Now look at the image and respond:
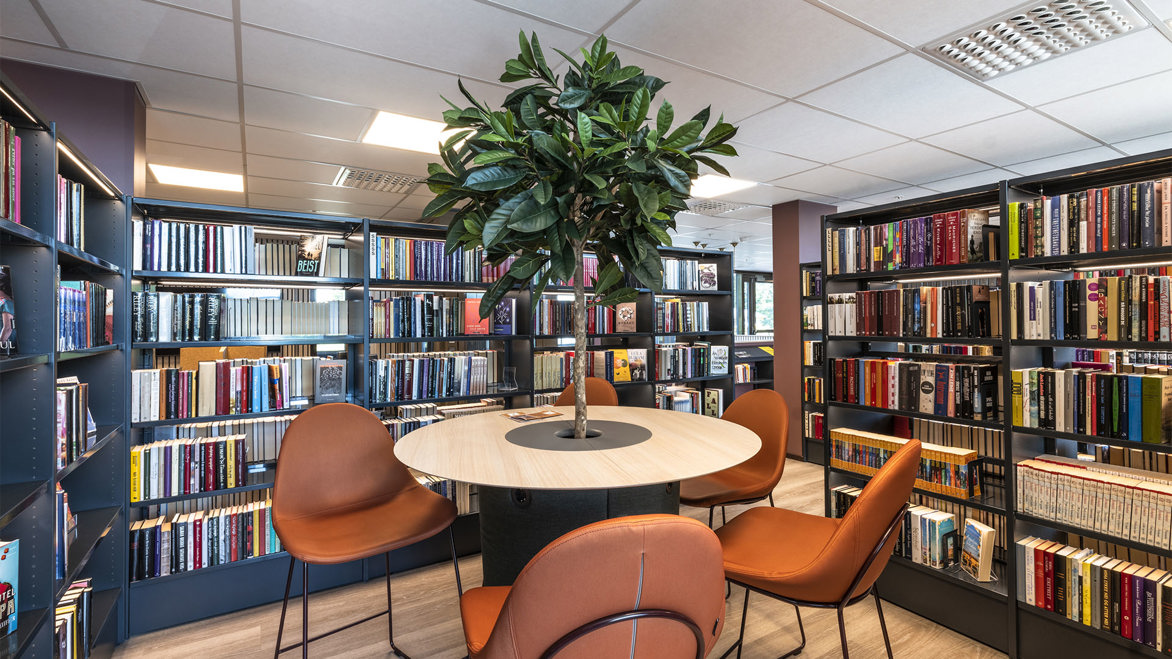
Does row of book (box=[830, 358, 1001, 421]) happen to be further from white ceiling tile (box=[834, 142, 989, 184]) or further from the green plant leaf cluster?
white ceiling tile (box=[834, 142, 989, 184])

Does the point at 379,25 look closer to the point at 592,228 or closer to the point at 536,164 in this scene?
the point at 536,164

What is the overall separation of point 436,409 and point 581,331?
72.0 inches

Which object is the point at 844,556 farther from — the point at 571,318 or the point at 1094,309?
the point at 571,318

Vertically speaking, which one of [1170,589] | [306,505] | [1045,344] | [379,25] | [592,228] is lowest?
[1170,589]

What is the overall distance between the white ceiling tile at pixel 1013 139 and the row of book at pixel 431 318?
3.26 m

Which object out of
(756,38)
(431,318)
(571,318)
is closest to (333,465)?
(431,318)

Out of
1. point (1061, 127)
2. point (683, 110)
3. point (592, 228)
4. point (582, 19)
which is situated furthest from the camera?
point (1061, 127)

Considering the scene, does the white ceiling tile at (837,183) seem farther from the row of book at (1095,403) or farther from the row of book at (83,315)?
the row of book at (83,315)

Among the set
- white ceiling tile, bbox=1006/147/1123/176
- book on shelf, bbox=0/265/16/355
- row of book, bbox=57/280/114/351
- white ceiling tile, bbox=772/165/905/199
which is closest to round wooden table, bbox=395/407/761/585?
book on shelf, bbox=0/265/16/355

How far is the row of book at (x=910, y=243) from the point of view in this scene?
2385 mm

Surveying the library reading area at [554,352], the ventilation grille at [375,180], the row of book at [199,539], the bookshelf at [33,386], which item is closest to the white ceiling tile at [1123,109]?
the library reading area at [554,352]

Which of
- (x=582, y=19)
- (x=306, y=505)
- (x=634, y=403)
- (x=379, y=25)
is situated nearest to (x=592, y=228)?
(x=582, y=19)

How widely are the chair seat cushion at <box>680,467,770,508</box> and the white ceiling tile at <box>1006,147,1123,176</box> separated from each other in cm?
362

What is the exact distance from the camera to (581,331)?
1.86 m
